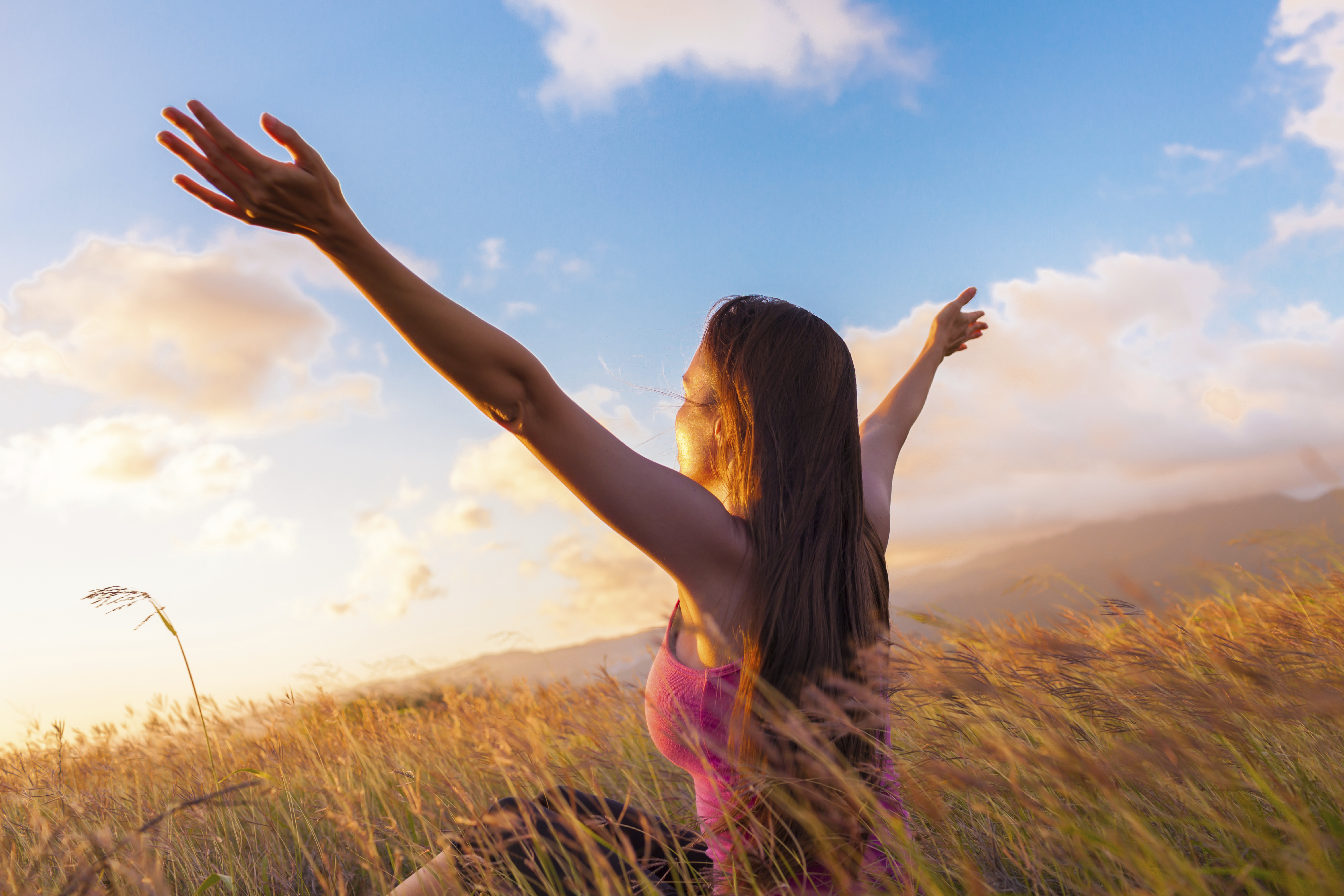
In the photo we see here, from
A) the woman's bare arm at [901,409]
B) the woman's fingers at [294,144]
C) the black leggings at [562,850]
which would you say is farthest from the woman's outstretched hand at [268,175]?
the woman's bare arm at [901,409]

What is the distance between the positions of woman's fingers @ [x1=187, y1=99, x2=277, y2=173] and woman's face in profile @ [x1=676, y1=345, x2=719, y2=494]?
3.74 ft

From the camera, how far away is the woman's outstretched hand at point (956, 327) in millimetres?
3377

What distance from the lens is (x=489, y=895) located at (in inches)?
61.4

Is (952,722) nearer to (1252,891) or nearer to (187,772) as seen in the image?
(1252,891)

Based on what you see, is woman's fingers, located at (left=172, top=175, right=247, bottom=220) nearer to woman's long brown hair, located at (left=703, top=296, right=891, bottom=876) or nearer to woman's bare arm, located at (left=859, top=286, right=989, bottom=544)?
woman's long brown hair, located at (left=703, top=296, right=891, bottom=876)

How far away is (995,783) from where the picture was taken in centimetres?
145

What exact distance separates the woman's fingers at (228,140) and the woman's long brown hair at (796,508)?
1112mm

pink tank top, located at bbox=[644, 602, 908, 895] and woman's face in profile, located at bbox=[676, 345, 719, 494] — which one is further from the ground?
woman's face in profile, located at bbox=[676, 345, 719, 494]

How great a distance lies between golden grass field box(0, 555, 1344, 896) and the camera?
1.17m

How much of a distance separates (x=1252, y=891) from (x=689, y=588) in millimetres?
1149

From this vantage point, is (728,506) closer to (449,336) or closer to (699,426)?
(699,426)

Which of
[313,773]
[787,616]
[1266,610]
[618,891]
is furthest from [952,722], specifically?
[313,773]

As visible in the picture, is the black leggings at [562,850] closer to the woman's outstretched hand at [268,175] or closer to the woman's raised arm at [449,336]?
the woman's raised arm at [449,336]

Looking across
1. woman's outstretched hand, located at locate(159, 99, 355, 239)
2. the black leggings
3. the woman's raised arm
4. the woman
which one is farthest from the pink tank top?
woman's outstretched hand, located at locate(159, 99, 355, 239)
